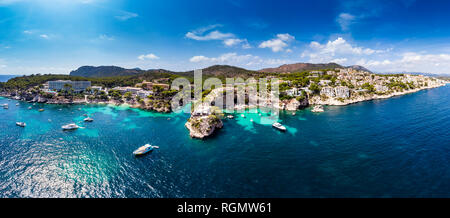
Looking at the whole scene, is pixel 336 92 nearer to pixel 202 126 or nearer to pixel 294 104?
pixel 294 104

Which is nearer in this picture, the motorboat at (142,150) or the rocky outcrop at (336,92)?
the motorboat at (142,150)

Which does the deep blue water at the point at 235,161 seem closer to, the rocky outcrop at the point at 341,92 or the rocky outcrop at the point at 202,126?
the rocky outcrop at the point at 202,126

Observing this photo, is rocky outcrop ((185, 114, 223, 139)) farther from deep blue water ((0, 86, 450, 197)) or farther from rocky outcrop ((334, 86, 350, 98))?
rocky outcrop ((334, 86, 350, 98))

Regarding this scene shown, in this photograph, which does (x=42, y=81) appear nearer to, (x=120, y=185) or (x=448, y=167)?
(x=120, y=185)

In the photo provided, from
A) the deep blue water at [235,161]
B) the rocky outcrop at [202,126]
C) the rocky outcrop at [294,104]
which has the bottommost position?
the deep blue water at [235,161]

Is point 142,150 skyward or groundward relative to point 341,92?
groundward

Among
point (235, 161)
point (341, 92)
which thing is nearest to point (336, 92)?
point (341, 92)

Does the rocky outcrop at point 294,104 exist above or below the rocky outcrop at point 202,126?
above

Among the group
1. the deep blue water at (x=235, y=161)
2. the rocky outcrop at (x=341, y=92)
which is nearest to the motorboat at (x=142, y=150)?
the deep blue water at (x=235, y=161)

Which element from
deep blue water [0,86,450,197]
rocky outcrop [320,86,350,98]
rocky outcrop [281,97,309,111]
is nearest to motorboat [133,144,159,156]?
deep blue water [0,86,450,197]
